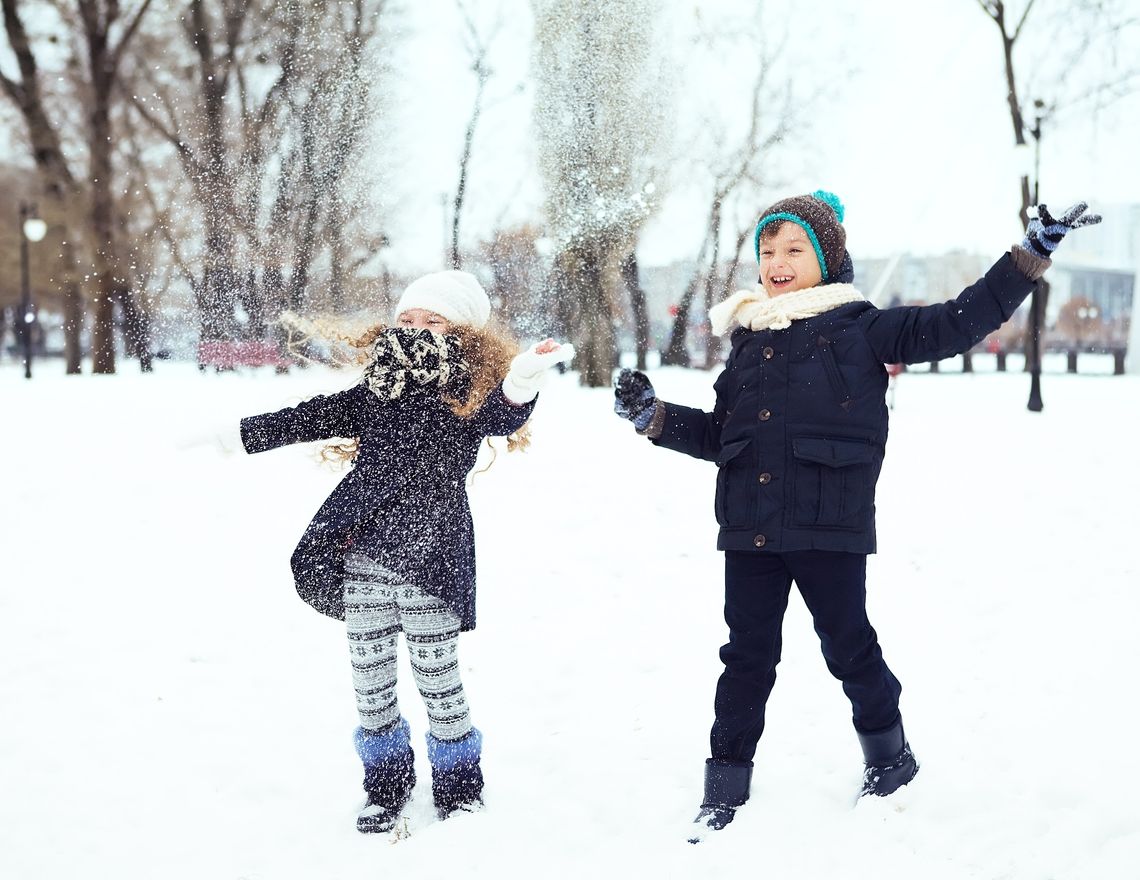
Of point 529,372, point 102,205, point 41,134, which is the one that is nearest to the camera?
point 529,372

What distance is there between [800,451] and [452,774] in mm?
1336

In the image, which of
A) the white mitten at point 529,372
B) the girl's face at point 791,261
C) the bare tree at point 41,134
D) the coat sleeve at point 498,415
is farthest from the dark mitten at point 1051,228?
the bare tree at point 41,134

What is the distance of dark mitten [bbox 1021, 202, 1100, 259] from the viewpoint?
92.8 inches

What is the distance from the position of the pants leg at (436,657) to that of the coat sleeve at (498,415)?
19.0 inches

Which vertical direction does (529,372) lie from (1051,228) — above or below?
below

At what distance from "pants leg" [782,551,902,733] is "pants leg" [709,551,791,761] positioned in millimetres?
75

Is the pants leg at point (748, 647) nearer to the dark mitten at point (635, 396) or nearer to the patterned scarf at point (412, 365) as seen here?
the dark mitten at point (635, 396)

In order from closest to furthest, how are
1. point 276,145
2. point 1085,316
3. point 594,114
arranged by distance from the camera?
point 594,114 < point 276,145 < point 1085,316

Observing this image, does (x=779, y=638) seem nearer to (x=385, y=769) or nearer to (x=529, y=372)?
(x=529, y=372)

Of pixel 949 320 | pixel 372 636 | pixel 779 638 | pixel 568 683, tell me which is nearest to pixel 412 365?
pixel 372 636

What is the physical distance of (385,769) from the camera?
2.91 metres

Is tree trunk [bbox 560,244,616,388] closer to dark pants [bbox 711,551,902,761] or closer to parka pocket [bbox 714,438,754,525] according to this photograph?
parka pocket [bbox 714,438,754,525]

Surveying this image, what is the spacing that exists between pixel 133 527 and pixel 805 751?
447 cm

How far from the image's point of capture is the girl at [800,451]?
2.62 m
